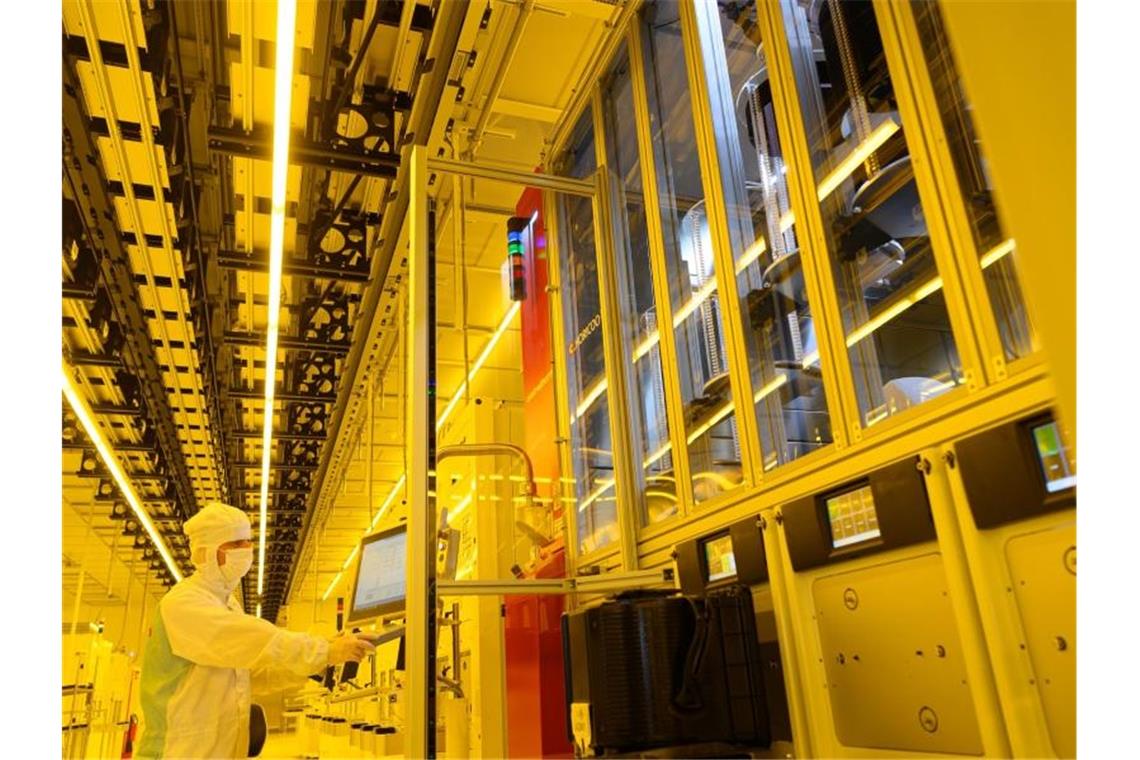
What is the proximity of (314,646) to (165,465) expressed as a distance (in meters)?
8.17

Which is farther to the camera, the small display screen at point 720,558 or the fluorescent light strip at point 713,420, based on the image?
the fluorescent light strip at point 713,420

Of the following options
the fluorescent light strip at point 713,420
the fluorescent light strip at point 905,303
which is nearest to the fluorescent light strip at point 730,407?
the fluorescent light strip at point 713,420

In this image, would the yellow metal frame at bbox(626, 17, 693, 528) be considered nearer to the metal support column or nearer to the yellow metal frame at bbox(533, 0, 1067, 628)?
the yellow metal frame at bbox(533, 0, 1067, 628)

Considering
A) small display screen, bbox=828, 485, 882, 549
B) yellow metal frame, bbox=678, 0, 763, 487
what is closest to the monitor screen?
yellow metal frame, bbox=678, 0, 763, 487

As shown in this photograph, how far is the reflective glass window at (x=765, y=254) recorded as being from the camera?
7.81 ft

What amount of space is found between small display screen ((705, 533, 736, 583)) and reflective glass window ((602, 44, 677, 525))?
369 mm

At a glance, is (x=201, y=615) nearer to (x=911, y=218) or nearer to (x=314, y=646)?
(x=314, y=646)

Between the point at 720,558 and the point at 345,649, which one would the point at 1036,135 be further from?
the point at 345,649

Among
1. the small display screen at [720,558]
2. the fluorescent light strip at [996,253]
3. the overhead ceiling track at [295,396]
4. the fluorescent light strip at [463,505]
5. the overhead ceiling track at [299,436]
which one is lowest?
the small display screen at [720,558]

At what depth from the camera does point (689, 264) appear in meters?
3.07

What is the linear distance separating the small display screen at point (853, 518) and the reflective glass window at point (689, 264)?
0.52 m

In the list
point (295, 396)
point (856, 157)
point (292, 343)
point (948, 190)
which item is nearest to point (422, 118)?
point (856, 157)

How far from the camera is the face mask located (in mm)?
3209

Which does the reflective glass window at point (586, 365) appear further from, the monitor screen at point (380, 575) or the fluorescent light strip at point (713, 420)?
the monitor screen at point (380, 575)
